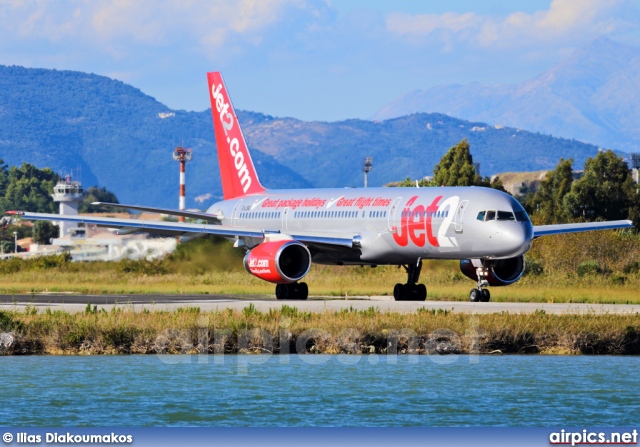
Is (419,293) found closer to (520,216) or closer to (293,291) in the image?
(293,291)

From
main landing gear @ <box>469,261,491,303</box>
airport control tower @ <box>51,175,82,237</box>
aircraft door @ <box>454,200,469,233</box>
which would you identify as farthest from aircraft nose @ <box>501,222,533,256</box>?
airport control tower @ <box>51,175,82,237</box>

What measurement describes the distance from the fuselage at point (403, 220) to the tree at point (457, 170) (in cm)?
6105

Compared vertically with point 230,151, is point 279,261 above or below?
below

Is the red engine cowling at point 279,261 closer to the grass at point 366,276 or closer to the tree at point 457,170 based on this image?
the grass at point 366,276

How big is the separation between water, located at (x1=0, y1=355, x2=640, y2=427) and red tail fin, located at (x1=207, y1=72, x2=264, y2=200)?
86.5 ft

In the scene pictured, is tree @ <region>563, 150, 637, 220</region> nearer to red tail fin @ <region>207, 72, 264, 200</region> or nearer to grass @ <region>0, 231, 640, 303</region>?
grass @ <region>0, 231, 640, 303</region>

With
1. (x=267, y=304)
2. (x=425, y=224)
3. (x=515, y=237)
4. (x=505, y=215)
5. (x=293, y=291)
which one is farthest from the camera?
(x=293, y=291)

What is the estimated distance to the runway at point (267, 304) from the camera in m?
35.2

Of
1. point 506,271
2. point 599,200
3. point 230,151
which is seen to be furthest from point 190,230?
point 599,200

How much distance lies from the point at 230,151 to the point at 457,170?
61.4 meters

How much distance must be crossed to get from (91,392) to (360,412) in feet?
16.5

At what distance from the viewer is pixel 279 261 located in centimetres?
4166

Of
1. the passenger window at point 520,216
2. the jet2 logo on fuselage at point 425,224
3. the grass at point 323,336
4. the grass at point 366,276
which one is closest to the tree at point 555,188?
the grass at point 366,276

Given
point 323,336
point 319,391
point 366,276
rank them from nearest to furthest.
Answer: point 319,391, point 323,336, point 366,276
